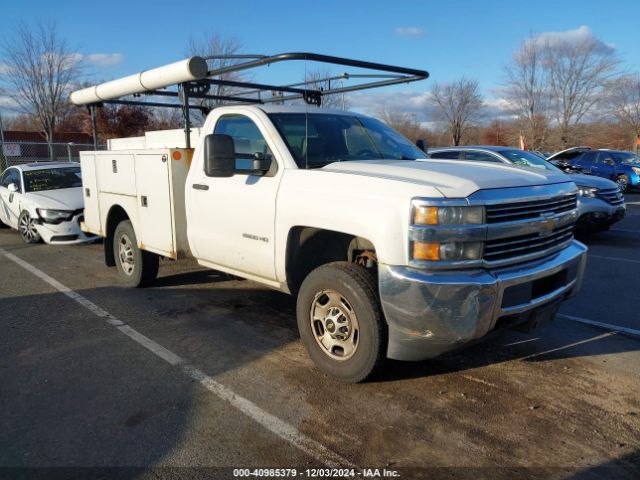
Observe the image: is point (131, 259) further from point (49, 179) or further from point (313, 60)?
point (49, 179)

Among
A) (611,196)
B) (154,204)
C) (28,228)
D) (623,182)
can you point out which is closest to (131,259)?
(154,204)

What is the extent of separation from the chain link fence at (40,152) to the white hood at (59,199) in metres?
2.05

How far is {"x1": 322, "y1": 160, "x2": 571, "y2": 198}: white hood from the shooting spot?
11.0ft

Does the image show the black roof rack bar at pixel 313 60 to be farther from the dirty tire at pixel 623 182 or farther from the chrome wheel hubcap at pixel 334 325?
the dirty tire at pixel 623 182

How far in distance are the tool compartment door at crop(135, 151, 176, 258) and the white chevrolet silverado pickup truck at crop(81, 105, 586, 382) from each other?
0.03m

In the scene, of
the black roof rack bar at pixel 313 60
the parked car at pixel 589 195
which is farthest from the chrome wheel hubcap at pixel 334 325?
the parked car at pixel 589 195

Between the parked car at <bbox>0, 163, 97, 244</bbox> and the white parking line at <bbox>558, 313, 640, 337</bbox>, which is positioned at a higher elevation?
the parked car at <bbox>0, 163, 97, 244</bbox>

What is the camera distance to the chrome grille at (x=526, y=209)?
332 centimetres

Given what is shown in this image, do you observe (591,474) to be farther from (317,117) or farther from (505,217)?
(317,117)

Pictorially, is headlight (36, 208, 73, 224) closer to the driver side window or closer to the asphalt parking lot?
the asphalt parking lot

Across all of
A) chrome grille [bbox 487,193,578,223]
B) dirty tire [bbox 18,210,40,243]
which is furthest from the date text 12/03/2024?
dirty tire [bbox 18,210,40,243]

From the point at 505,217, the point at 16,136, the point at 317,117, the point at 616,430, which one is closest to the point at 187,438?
the point at 505,217

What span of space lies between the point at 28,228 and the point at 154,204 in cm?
550

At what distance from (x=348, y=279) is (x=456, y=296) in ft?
2.57
